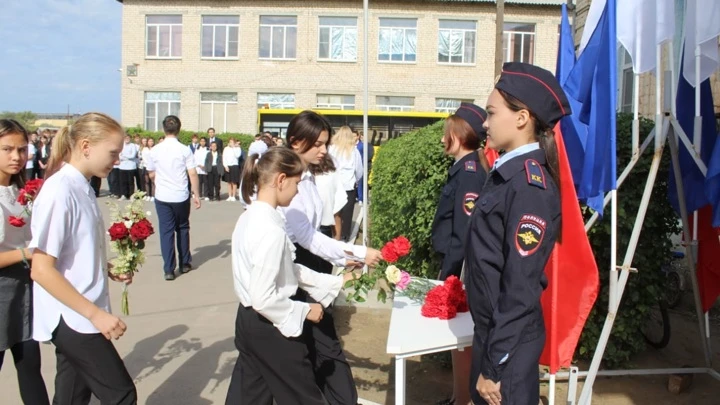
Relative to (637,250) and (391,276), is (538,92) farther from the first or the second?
(637,250)

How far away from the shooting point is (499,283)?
2.47 meters

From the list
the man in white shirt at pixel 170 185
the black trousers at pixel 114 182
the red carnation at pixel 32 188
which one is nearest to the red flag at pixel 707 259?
the red carnation at pixel 32 188

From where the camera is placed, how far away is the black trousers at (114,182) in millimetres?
18141

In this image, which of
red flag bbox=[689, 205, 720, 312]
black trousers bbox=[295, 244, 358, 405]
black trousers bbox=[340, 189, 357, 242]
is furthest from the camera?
black trousers bbox=[340, 189, 357, 242]

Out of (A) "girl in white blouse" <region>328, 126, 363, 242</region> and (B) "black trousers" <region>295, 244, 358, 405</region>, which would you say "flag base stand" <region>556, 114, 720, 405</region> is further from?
(A) "girl in white blouse" <region>328, 126, 363, 242</region>

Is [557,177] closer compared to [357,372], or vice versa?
[557,177]

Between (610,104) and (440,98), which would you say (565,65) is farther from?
(440,98)

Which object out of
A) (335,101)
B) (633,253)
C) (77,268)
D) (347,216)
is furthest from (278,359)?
(335,101)

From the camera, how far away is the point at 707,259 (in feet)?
13.6

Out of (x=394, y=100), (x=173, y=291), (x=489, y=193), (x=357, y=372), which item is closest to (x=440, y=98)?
(x=394, y=100)

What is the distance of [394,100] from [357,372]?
87.9 feet

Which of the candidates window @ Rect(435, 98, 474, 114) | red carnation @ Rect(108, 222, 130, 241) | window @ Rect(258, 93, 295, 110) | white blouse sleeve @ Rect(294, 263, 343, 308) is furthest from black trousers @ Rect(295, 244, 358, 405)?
→ window @ Rect(258, 93, 295, 110)

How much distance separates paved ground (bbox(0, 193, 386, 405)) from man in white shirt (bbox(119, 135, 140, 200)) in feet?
29.9

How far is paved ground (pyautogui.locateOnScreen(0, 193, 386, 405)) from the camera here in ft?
14.9
